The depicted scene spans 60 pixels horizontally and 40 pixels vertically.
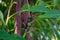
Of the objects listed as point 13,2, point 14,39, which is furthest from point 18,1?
point 14,39

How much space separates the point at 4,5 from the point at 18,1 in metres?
0.16

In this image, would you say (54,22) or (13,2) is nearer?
(13,2)

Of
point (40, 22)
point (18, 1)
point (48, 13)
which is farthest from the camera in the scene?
point (40, 22)

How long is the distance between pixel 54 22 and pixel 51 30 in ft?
0.34

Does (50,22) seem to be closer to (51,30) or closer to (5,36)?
(51,30)

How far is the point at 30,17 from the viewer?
0.76 m

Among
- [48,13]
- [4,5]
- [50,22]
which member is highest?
[48,13]

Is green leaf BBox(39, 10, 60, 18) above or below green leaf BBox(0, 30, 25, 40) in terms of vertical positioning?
above

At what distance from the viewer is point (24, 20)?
0.66m

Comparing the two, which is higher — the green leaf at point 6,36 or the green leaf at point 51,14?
the green leaf at point 51,14

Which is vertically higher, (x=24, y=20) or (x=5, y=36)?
Answer: (x=5, y=36)

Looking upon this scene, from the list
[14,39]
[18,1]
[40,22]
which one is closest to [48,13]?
[14,39]

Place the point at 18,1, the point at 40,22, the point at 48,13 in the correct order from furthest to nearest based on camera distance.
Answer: the point at 40,22
the point at 18,1
the point at 48,13

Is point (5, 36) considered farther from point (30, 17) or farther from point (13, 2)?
point (30, 17)
